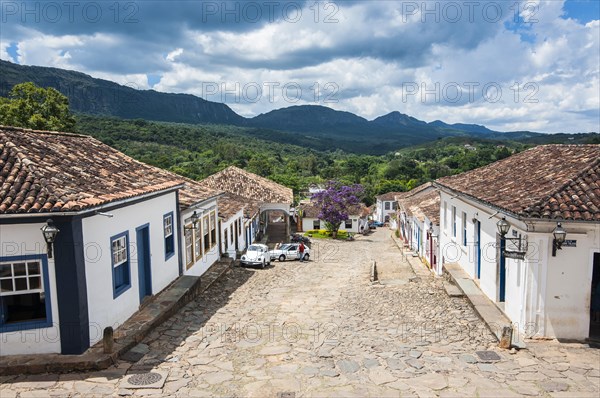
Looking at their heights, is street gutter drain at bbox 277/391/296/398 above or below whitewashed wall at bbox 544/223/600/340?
below

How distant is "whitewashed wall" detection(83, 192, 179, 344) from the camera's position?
7.99 m

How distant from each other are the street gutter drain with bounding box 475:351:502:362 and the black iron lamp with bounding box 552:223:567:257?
2.19 meters

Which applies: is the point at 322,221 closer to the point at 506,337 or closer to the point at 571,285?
the point at 571,285

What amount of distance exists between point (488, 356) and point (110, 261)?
7.22m

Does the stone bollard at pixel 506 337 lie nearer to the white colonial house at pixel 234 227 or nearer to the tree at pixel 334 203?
the white colonial house at pixel 234 227

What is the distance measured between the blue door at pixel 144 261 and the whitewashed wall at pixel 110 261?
0.59 ft

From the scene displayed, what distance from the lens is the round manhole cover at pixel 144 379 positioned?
6.80 meters

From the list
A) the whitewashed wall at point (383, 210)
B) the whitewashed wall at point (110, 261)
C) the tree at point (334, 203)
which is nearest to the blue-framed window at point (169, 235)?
the whitewashed wall at point (110, 261)

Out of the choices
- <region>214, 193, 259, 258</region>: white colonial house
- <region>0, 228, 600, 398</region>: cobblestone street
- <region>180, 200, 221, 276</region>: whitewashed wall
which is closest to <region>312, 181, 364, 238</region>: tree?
<region>214, 193, 259, 258</region>: white colonial house

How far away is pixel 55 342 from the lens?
7.52 metres

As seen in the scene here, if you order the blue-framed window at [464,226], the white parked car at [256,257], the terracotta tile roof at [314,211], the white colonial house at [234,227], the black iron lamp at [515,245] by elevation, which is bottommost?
the terracotta tile roof at [314,211]

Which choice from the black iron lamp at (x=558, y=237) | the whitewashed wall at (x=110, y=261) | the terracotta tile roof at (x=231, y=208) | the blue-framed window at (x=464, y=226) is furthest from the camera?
the terracotta tile roof at (x=231, y=208)

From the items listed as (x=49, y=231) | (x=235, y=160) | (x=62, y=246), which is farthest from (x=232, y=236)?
(x=235, y=160)

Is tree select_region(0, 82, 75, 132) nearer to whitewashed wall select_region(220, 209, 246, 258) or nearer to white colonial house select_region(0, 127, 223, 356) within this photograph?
whitewashed wall select_region(220, 209, 246, 258)
